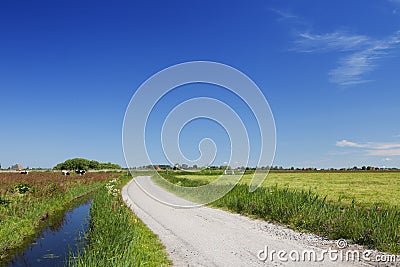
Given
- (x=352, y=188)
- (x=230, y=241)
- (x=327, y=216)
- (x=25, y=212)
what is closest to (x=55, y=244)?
(x=25, y=212)

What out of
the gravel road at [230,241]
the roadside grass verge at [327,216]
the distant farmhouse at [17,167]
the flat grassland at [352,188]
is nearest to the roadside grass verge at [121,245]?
the gravel road at [230,241]

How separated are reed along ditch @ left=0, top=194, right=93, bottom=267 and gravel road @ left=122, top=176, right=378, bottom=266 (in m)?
3.00

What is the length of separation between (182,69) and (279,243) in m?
13.5

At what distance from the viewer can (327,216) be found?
1314cm

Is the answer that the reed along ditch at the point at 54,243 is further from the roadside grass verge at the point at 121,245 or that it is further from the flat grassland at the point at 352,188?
the flat grassland at the point at 352,188

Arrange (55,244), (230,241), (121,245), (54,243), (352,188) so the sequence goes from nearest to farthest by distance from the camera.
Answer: (121,245)
(230,241)
(55,244)
(54,243)
(352,188)

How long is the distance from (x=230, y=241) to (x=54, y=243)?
296 inches

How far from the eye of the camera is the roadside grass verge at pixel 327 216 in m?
10.5

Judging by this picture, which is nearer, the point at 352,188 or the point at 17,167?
the point at 352,188

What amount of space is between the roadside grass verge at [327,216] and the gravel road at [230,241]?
661 millimetres

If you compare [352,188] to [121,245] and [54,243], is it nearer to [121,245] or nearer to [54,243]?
[54,243]

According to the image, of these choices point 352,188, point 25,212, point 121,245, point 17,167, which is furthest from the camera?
point 17,167

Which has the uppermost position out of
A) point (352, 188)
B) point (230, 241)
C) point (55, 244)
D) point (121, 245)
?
point (352, 188)

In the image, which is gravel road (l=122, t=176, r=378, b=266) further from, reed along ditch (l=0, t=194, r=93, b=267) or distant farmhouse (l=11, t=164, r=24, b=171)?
distant farmhouse (l=11, t=164, r=24, b=171)
